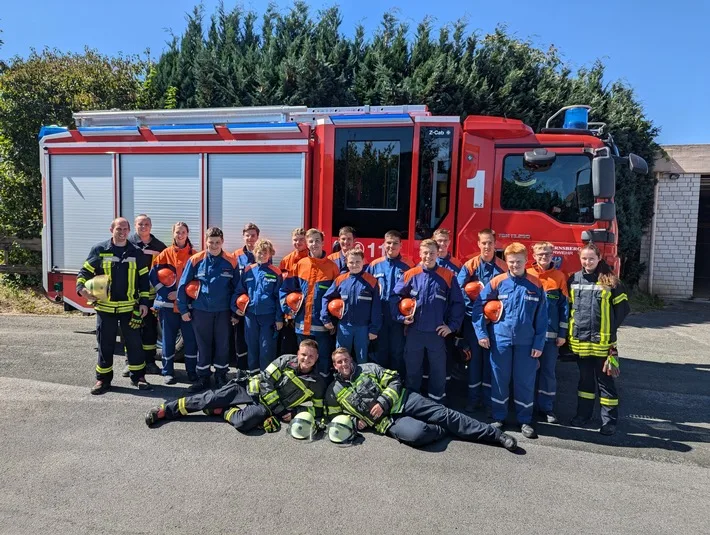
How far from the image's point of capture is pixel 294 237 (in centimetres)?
507

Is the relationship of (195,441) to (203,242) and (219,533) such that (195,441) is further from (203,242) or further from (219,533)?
(203,242)

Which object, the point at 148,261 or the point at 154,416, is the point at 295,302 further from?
the point at 148,261

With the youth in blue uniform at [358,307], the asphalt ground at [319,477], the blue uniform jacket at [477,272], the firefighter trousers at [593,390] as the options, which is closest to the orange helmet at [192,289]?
the asphalt ground at [319,477]

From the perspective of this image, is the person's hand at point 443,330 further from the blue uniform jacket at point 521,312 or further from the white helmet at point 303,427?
the white helmet at point 303,427

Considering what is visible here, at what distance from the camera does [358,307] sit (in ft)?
14.5

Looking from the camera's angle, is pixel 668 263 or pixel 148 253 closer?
pixel 148 253

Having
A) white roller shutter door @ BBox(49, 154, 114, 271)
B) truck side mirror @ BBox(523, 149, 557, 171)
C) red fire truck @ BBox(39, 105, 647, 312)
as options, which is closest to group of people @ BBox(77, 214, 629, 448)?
red fire truck @ BBox(39, 105, 647, 312)

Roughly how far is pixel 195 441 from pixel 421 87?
328 inches

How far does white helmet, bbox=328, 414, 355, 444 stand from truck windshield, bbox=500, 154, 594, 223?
286 centimetres

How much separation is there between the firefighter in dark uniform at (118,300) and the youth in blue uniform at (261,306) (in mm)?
1070

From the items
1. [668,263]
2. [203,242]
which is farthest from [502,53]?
[203,242]

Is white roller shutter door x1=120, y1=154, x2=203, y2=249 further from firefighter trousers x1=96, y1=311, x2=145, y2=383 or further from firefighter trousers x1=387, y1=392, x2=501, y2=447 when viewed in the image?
firefighter trousers x1=387, y1=392, x2=501, y2=447

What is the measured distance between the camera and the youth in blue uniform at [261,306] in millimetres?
4734

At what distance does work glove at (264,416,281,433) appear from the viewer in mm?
3992
